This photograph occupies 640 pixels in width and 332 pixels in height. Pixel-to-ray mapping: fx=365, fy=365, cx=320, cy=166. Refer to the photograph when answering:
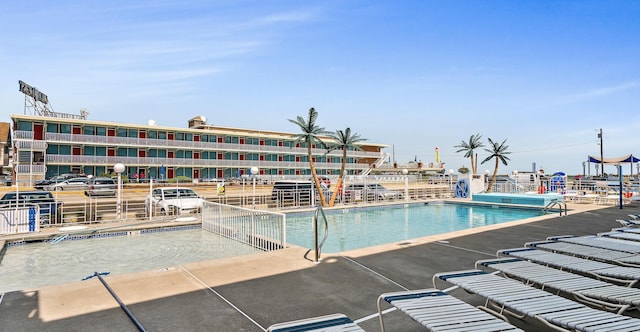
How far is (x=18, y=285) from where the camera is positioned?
655 centimetres

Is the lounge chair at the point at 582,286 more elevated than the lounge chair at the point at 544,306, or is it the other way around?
the lounge chair at the point at 544,306

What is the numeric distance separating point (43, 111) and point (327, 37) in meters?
41.5

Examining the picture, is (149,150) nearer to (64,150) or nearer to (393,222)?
(64,150)

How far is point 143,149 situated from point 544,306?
4698 cm

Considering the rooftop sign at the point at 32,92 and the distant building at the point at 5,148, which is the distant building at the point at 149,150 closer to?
the distant building at the point at 5,148

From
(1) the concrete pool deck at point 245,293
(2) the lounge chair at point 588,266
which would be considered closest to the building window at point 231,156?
(1) the concrete pool deck at point 245,293

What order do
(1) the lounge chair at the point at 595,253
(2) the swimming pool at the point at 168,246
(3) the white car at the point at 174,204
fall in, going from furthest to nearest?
(3) the white car at the point at 174,204, (2) the swimming pool at the point at 168,246, (1) the lounge chair at the point at 595,253

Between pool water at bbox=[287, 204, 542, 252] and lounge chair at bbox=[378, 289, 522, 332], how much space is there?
6.68 m

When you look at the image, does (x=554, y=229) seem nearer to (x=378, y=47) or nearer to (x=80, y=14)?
(x=378, y=47)

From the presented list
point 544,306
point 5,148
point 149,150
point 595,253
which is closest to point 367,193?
point 595,253

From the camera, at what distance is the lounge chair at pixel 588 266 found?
12.8ft

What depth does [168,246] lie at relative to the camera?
32.0 ft

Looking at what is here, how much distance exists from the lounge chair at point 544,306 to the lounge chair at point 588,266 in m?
1.02

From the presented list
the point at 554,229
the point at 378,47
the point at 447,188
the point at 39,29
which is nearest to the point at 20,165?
the point at 39,29
